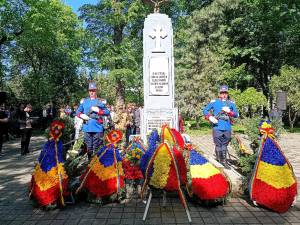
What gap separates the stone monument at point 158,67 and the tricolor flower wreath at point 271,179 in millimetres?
2959

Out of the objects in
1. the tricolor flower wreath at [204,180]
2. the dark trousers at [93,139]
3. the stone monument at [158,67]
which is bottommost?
the tricolor flower wreath at [204,180]

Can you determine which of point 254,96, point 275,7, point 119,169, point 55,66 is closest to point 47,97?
point 55,66

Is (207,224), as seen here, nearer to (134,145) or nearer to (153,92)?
(134,145)

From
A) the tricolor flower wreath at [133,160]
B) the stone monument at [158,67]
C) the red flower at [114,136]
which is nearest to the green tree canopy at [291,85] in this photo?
the stone monument at [158,67]

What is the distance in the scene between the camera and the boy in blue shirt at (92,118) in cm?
846

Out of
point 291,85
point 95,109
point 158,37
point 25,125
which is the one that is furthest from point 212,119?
point 291,85

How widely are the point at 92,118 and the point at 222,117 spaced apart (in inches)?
124

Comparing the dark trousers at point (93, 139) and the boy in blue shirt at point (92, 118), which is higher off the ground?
the boy in blue shirt at point (92, 118)

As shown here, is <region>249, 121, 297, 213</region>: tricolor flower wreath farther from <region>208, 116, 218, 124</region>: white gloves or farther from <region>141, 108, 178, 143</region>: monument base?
<region>141, 108, 178, 143</region>: monument base

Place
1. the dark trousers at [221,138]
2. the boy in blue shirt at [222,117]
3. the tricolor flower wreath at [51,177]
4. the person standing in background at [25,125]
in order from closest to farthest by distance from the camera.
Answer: the tricolor flower wreath at [51,177] < the boy in blue shirt at [222,117] < the dark trousers at [221,138] < the person standing in background at [25,125]

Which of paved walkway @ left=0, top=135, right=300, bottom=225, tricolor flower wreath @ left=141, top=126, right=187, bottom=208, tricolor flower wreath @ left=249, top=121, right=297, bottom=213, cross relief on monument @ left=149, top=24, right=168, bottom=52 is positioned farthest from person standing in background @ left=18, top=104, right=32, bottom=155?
tricolor flower wreath @ left=249, top=121, right=297, bottom=213

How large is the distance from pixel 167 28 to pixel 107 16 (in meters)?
20.4

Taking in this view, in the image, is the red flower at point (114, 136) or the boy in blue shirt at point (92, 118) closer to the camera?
the red flower at point (114, 136)

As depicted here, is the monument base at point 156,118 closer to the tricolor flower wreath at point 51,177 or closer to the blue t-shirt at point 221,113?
the blue t-shirt at point 221,113
